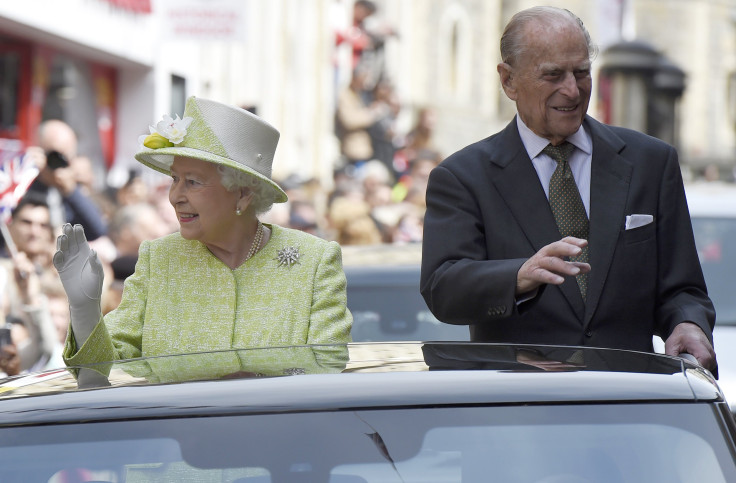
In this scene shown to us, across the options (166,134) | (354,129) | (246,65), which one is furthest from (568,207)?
(246,65)

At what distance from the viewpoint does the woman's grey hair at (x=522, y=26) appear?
3.96 meters

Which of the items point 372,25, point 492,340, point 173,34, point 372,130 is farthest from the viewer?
point 372,25

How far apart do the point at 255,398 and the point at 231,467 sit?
0.42ft

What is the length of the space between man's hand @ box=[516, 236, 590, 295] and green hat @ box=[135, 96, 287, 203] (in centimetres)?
105

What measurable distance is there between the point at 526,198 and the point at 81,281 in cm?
117

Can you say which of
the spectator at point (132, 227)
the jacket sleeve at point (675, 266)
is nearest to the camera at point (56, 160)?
the spectator at point (132, 227)

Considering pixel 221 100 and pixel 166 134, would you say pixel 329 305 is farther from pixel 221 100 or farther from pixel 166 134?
pixel 221 100

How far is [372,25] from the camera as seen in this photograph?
24.8 meters

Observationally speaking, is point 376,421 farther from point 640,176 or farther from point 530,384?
point 640,176

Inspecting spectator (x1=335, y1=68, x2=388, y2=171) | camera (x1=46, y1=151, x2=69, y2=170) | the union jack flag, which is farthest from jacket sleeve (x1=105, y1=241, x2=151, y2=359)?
spectator (x1=335, y1=68, x2=388, y2=171)

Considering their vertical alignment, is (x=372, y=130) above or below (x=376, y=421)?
above

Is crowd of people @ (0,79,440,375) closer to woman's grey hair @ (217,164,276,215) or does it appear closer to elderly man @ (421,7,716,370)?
woman's grey hair @ (217,164,276,215)

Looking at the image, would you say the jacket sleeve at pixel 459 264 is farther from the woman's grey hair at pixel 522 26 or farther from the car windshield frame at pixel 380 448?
the car windshield frame at pixel 380 448

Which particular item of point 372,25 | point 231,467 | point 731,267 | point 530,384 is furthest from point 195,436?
point 372,25
